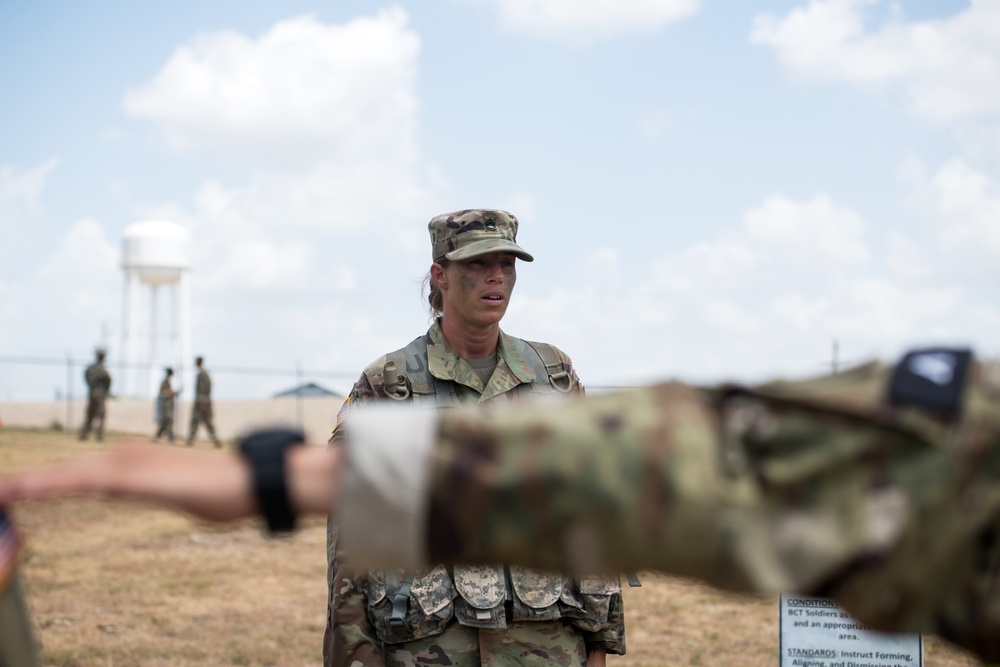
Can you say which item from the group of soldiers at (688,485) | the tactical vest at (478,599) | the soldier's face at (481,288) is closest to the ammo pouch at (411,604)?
the tactical vest at (478,599)

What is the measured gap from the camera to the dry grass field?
24.9ft

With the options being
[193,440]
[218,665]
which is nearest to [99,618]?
[218,665]

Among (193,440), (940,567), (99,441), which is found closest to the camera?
(940,567)

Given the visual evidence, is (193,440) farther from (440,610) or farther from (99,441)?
(440,610)

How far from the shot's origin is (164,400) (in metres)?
21.5

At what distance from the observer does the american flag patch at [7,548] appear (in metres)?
1.60

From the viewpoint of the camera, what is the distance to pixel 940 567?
1.36 meters

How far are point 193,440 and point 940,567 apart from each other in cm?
2222

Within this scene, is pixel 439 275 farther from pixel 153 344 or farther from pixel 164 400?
pixel 153 344

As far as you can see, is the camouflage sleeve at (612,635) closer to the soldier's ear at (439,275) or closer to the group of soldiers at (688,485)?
the soldier's ear at (439,275)

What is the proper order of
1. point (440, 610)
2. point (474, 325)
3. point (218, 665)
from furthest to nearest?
1. point (218, 665)
2. point (474, 325)
3. point (440, 610)

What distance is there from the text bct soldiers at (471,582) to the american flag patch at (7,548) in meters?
1.89

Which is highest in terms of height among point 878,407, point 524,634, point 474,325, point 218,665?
point 474,325

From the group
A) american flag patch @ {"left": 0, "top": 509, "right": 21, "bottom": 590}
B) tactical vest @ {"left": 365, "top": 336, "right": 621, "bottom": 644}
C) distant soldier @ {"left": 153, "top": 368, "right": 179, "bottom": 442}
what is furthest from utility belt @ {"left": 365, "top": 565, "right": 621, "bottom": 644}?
distant soldier @ {"left": 153, "top": 368, "right": 179, "bottom": 442}
